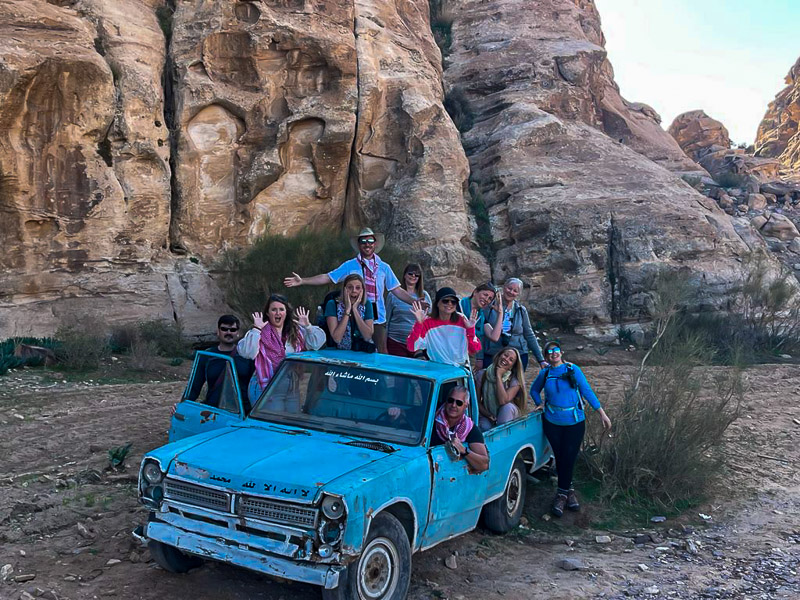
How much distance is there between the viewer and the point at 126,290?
1638 centimetres

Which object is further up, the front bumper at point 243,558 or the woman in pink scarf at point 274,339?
the woman in pink scarf at point 274,339

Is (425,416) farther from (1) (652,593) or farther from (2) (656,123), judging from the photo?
(2) (656,123)

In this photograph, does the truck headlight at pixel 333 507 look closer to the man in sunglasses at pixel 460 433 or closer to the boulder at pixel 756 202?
the man in sunglasses at pixel 460 433

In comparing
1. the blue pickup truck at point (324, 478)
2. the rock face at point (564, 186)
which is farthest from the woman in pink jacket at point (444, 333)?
the rock face at point (564, 186)

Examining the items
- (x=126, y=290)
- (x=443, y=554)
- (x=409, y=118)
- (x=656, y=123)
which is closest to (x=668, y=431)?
(x=443, y=554)

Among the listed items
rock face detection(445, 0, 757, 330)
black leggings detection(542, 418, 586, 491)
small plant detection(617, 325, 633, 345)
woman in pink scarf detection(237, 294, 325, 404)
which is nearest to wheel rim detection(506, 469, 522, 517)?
black leggings detection(542, 418, 586, 491)

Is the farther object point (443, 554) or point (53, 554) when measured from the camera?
point (443, 554)

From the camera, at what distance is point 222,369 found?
6.32 meters

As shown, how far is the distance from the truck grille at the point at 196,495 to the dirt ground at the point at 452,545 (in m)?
0.65

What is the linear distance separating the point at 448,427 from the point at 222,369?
2.12 m

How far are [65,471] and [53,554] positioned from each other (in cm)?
213

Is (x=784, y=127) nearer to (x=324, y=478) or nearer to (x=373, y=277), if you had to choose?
(x=373, y=277)

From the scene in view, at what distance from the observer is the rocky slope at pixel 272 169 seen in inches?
603

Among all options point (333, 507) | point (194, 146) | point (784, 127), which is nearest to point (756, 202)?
point (194, 146)
